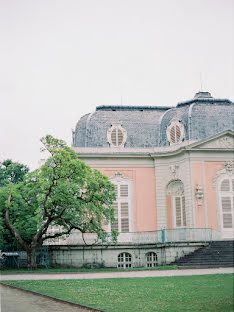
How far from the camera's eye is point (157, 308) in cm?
878

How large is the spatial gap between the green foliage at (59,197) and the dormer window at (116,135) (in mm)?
5086

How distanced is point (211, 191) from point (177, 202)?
2123mm

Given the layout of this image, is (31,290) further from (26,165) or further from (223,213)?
(26,165)

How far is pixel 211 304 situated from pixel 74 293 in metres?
4.54

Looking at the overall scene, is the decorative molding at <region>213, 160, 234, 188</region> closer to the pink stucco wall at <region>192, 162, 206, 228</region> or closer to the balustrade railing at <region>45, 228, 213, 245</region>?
the pink stucco wall at <region>192, 162, 206, 228</region>

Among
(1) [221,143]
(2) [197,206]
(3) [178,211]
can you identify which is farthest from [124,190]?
(1) [221,143]

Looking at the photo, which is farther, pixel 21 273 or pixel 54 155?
pixel 54 155

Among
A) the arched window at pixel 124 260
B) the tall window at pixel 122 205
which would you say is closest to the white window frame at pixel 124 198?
the tall window at pixel 122 205

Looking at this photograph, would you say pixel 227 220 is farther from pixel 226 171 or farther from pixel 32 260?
pixel 32 260

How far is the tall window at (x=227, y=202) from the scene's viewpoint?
25.3 metres

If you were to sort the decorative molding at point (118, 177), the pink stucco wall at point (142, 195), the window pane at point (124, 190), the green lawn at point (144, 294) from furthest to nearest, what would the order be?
1. the decorative molding at point (118, 177)
2. the window pane at point (124, 190)
3. the pink stucco wall at point (142, 195)
4. the green lawn at point (144, 294)

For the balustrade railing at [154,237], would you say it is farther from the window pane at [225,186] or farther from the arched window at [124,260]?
the window pane at [225,186]

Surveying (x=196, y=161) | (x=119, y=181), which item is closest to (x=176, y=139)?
(x=196, y=161)

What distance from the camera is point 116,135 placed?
27938 mm
